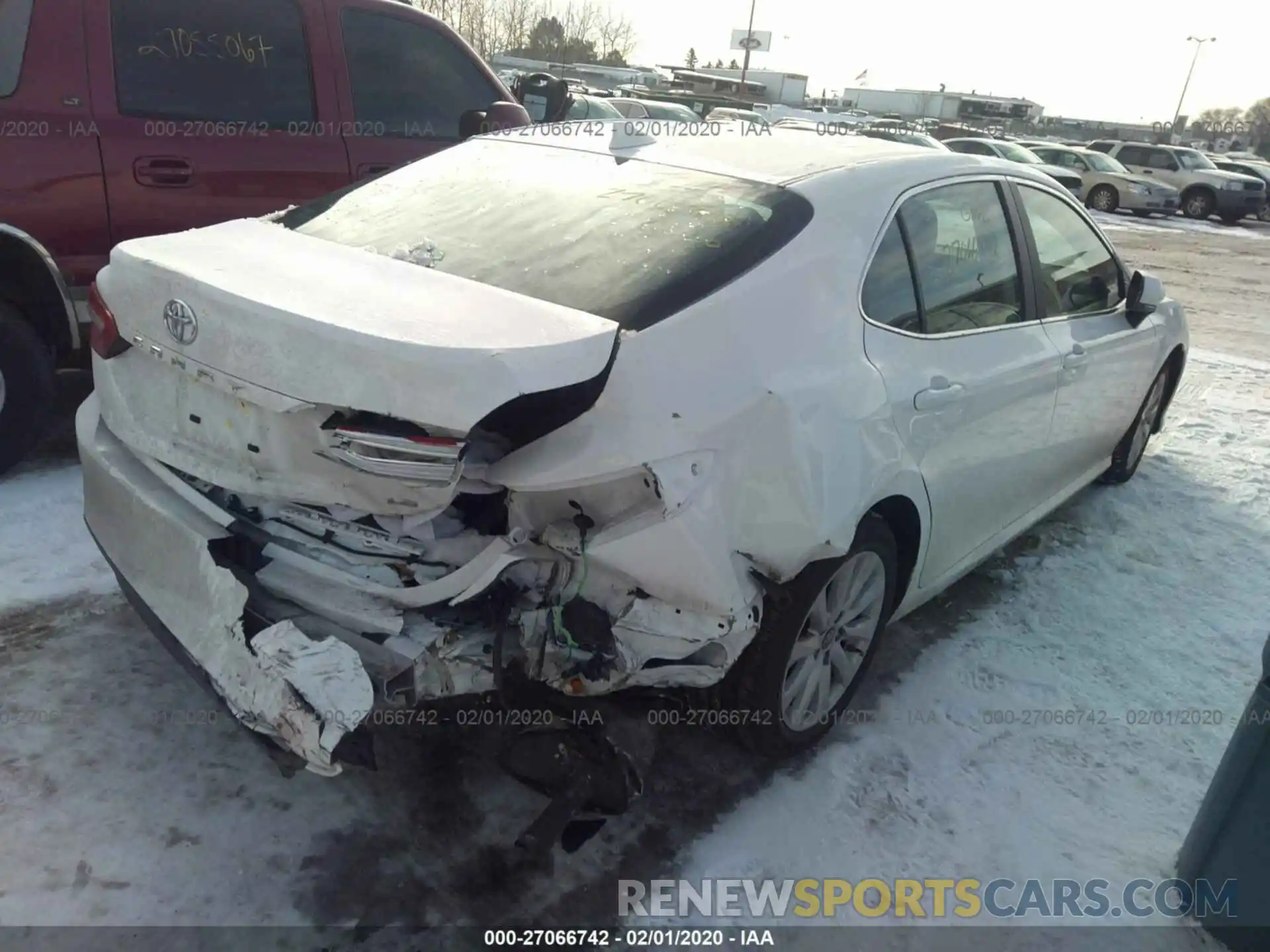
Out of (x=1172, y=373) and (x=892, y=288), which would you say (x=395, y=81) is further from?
(x=1172, y=373)

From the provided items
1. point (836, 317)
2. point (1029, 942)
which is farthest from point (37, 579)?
point (1029, 942)

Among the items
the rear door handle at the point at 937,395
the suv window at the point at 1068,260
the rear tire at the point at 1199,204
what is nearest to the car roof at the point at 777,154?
the suv window at the point at 1068,260

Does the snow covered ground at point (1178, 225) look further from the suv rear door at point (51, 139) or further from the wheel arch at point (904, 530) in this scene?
the suv rear door at point (51, 139)

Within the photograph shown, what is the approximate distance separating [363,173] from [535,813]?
12.1 feet

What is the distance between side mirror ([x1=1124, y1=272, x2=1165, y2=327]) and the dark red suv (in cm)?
334

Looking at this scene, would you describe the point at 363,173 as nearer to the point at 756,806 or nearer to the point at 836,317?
the point at 836,317

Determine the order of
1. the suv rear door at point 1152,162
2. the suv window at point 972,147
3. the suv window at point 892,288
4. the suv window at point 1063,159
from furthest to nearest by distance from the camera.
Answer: the suv rear door at point 1152,162
the suv window at point 1063,159
the suv window at point 972,147
the suv window at point 892,288

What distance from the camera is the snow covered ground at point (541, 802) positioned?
92.0 inches

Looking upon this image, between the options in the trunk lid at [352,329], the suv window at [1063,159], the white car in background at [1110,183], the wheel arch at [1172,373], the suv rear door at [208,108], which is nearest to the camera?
the trunk lid at [352,329]

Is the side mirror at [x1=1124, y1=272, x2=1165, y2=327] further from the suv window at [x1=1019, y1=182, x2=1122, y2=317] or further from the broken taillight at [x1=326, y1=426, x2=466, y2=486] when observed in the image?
the broken taillight at [x1=326, y1=426, x2=466, y2=486]

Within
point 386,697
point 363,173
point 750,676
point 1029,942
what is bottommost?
point 1029,942

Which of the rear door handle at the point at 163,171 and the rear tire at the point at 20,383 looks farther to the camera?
the rear door handle at the point at 163,171

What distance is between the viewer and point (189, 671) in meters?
2.38

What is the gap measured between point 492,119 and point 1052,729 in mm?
4141
